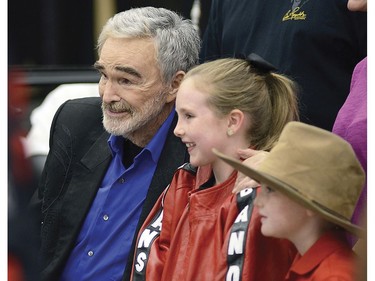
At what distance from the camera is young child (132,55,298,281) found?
265 cm

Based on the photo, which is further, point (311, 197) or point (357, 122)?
point (357, 122)

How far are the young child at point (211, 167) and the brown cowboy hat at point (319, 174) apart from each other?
0.23 metres

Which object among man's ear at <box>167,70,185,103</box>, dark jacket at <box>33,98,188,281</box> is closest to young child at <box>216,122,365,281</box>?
dark jacket at <box>33,98,188,281</box>

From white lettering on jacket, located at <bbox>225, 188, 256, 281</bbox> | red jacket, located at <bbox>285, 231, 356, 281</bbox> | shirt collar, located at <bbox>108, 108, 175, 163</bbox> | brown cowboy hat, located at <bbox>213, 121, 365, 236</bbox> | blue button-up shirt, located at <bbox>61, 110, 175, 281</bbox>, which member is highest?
brown cowboy hat, located at <bbox>213, 121, 365, 236</bbox>

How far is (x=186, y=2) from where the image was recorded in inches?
275

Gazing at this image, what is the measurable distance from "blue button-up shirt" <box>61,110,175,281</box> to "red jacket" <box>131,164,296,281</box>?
29cm

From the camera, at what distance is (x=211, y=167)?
9.41ft

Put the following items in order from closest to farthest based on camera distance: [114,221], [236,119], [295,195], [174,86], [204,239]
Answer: [295,195] → [204,239] → [236,119] → [114,221] → [174,86]

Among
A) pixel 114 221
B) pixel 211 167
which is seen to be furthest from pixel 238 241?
pixel 114 221

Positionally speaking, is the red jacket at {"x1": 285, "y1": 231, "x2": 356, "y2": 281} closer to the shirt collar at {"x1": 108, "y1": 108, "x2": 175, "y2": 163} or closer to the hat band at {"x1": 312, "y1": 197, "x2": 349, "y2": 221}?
the hat band at {"x1": 312, "y1": 197, "x2": 349, "y2": 221}

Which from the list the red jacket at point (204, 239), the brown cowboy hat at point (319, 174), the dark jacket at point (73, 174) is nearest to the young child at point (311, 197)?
the brown cowboy hat at point (319, 174)

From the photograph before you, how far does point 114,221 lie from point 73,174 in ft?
0.84

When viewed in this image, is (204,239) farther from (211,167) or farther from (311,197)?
(311,197)
